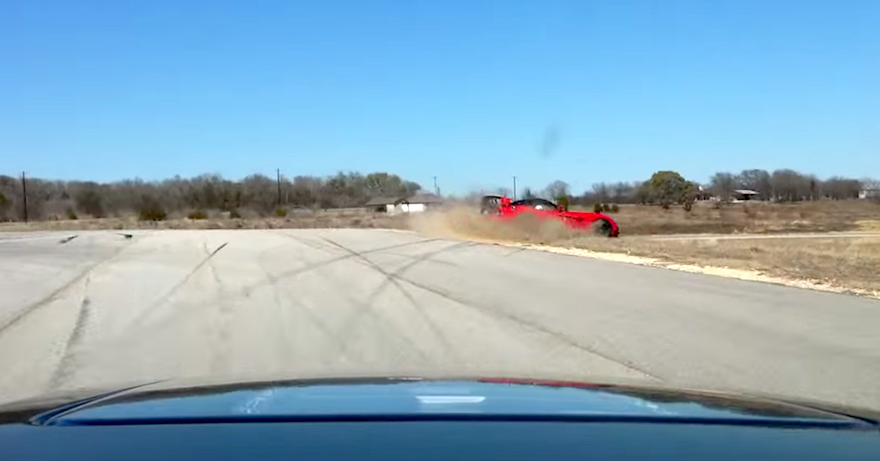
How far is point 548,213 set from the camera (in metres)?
39.2

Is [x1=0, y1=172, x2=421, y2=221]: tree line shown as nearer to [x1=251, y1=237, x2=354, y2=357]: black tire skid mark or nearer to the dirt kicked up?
the dirt kicked up

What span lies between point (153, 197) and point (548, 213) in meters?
64.7

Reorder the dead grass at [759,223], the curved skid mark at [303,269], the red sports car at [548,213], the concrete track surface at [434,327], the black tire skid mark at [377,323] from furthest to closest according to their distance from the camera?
the dead grass at [759,223]
the red sports car at [548,213]
the curved skid mark at [303,269]
the black tire skid mark at [377,323]
the concrete track surface at [434,327]

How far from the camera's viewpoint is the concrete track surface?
9125 millimetres

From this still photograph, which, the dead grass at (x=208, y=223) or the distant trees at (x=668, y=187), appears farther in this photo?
the distant trees at (x=668, y=187)

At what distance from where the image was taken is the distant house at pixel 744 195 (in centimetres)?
14038

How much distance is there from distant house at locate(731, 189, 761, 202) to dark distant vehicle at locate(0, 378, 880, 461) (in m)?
140

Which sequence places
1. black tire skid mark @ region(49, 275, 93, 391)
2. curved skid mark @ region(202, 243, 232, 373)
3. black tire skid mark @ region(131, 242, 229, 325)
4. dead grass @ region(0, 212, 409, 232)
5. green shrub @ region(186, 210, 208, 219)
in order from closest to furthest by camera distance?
black tire skid mark @ region(49, 275, 93, 391) → curved skid mark @ region(202, 243, 232, 373) → black tire skid mark @ region(131, 242, 229, 325) → dead grass @ region(0, 212, 409, 232) → green shrub @ region(186, 210, 208, 219)

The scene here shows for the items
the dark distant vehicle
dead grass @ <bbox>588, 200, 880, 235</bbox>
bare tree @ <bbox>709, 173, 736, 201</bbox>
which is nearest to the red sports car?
dead grass @ <bbox>588, 200, 880, 235</bbox>

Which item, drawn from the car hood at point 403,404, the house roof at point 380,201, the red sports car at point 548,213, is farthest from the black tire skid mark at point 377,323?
the house roof at point 380,201

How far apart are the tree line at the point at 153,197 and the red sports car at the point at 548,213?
150 feet

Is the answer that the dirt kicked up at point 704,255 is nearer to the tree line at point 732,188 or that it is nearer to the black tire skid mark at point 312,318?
the black tire skid mark at point 312,318

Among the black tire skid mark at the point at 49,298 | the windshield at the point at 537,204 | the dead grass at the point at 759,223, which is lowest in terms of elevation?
the dead grass at the point at 759,223

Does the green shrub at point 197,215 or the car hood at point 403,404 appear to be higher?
the car hood at point 403,404
